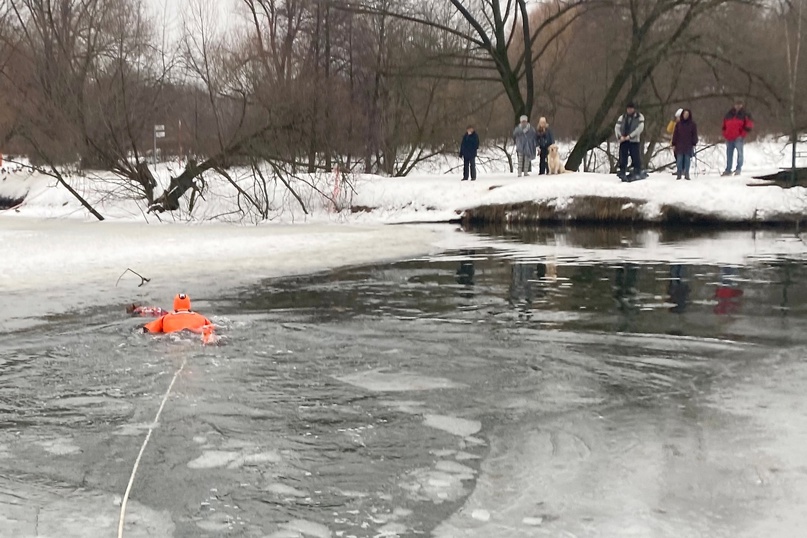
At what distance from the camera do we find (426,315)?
10688 mm

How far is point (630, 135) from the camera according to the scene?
81.8 ft

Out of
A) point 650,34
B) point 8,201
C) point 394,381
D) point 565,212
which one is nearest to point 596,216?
point 565,212

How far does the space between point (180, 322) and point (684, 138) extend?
18.8 m

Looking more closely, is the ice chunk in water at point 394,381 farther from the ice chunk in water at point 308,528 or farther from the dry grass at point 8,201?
the dry grass at point 8,201

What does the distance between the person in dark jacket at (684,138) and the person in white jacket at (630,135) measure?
95 cm

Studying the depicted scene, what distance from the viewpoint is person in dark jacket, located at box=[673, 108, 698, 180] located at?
2488 cm

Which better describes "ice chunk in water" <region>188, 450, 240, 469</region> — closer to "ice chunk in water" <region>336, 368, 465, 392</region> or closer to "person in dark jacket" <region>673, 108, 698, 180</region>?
"ice chunk in water" <region>336, 368, 465, 392</region>

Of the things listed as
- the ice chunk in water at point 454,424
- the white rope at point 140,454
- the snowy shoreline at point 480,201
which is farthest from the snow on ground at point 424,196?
the ice chunk in water at point 454,424

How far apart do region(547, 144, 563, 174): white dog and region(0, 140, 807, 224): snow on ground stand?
1090mm

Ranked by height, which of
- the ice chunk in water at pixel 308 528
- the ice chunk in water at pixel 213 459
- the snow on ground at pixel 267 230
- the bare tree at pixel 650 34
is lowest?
the ice chunk in water at pixel 308 528

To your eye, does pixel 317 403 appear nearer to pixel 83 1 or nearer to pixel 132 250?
pixel 132 250

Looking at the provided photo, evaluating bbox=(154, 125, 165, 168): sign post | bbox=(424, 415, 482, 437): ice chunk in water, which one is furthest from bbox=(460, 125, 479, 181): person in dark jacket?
bbox=(424, 415, 482, 437): ice chunk in water

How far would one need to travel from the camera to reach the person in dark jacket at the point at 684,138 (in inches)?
979

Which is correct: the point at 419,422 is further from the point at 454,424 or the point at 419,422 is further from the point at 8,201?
the point at 8,201
